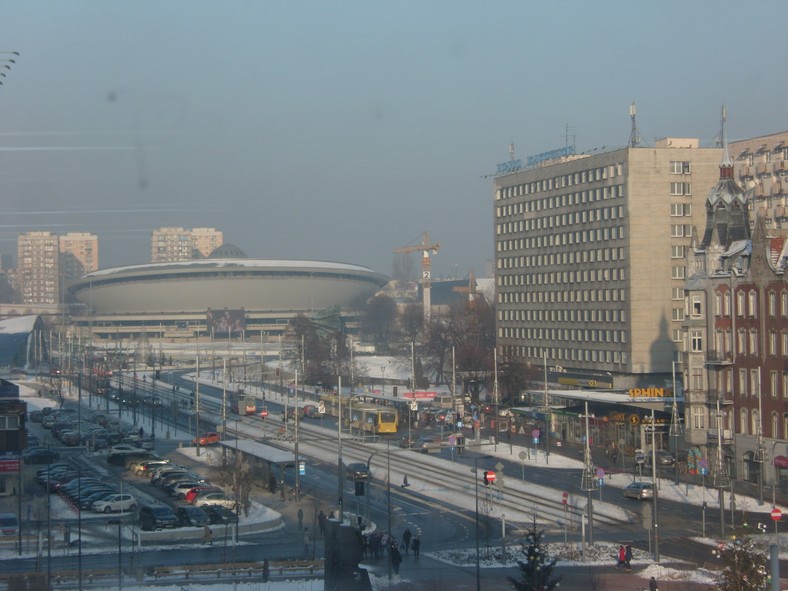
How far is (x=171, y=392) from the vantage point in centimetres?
7512

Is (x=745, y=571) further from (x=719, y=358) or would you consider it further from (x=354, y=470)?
(x=719, y=358)

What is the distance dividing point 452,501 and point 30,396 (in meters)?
46.3

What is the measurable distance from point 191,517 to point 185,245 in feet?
397

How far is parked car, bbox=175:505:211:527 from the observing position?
1159 inches

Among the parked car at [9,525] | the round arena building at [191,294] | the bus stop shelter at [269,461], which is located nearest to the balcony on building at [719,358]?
the bus stop shelter at [269,461]

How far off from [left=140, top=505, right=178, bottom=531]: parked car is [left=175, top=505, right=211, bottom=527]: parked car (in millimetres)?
168

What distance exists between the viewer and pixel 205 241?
14638cm

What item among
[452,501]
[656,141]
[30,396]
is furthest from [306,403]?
[452,501]

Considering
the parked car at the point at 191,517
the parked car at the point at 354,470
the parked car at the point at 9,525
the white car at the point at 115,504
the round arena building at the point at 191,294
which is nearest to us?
the parked car at the point at 9,525

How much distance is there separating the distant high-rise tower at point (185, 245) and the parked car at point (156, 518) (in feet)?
305

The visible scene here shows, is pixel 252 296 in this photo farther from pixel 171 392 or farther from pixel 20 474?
pixel 20 474

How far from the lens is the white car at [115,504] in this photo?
104 feet

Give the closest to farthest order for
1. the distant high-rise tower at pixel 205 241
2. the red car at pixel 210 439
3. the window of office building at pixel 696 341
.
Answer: the window of office building at pixel 696 341 < the red car at pixel 210 439 < the distant high-rise tower at pixel 205 241

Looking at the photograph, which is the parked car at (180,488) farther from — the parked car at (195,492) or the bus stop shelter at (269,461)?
the bus stop shelter at (269,461)
